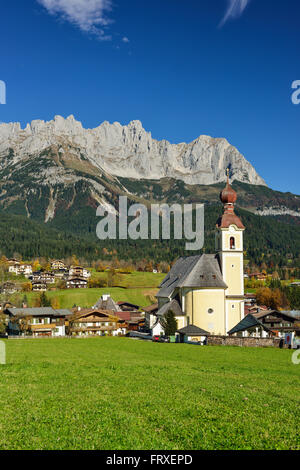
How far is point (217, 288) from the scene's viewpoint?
57.3m

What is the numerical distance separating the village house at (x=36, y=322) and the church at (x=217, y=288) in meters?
18.7

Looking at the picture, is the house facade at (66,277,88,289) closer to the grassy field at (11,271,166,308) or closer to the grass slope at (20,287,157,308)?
the grassy field at (11,271,166,308)

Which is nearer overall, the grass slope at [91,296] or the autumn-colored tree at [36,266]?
the grass slope at [91,296]

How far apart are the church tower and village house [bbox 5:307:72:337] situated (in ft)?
86.9

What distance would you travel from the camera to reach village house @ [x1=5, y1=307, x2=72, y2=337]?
67.9 meters

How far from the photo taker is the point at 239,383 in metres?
17.1

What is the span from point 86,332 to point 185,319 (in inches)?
708

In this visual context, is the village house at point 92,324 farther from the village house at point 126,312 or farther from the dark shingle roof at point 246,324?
the dark shingle roof at point 246,324

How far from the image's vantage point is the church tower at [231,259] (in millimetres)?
57750

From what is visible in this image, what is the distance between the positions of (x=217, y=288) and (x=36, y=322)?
2981 cm

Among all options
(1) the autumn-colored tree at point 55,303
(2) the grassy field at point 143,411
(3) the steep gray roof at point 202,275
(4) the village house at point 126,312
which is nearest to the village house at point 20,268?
(1) the autumn-colored tree at point 55,303

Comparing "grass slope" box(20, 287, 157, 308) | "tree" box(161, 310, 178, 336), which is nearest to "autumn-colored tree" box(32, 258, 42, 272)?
"grass slope" box(20, 287, 157, 308)

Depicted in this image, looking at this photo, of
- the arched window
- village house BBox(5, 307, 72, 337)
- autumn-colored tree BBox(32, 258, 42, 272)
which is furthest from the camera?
autumn-colored tree BBox(32, 258, 42, 272)

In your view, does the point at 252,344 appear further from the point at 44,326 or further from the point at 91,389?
the point at 44,326
